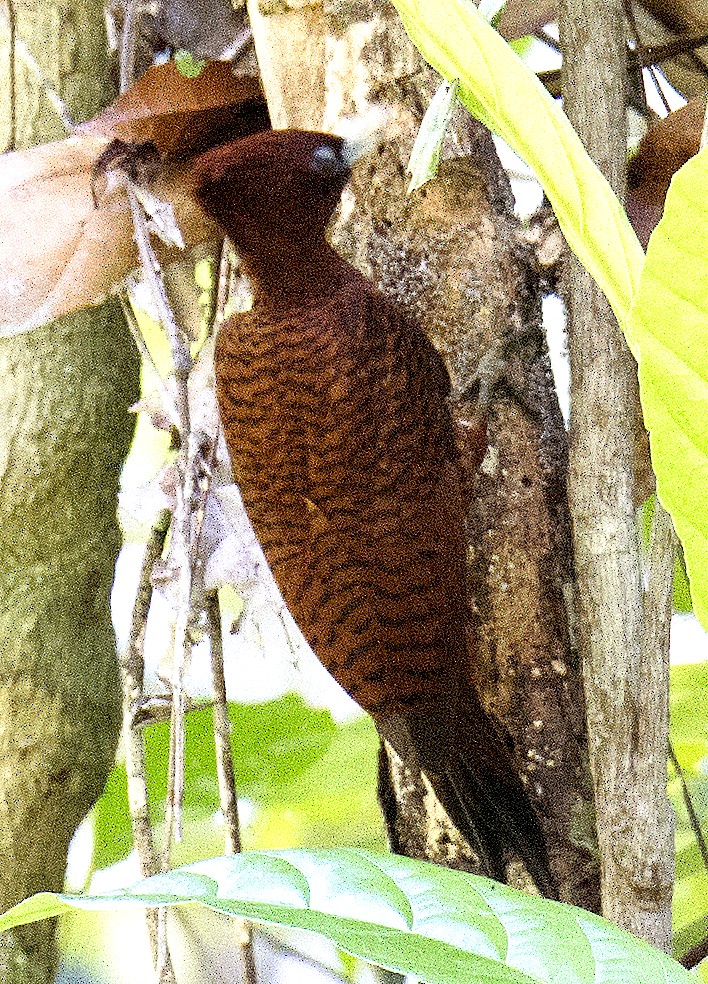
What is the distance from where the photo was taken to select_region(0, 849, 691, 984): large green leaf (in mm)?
144

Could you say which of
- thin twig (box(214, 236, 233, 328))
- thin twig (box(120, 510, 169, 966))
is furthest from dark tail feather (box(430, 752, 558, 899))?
thin twig (box(214, 236, 233, 328))

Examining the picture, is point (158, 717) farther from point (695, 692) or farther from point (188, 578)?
point (695, 692)

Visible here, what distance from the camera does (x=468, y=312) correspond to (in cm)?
40

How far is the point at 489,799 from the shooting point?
0.41 metres

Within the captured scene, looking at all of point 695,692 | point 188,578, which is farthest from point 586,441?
point 695,692

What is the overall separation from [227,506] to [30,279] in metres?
0.13

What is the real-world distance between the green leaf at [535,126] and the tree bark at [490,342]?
22 cm

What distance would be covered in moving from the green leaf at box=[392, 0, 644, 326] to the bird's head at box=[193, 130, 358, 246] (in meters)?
0.17

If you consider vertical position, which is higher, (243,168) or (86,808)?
(243,168)

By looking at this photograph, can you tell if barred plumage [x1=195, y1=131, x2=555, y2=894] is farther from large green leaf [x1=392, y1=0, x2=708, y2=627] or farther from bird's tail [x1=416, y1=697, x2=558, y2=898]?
large green leaf [x1=392, y1=0, x2=708, y2=627]

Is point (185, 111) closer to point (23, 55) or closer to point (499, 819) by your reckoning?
point (23, 55)

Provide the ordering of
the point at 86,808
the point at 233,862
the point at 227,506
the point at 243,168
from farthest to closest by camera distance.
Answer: the point at 86,808 < the point at 227,506 < the point at 243,168 < the point at 233,862

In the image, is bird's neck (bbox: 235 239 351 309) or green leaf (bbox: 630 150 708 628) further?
bird's neck (bbox: 235 239 351 309)

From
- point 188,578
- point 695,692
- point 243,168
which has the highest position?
point 243,168
